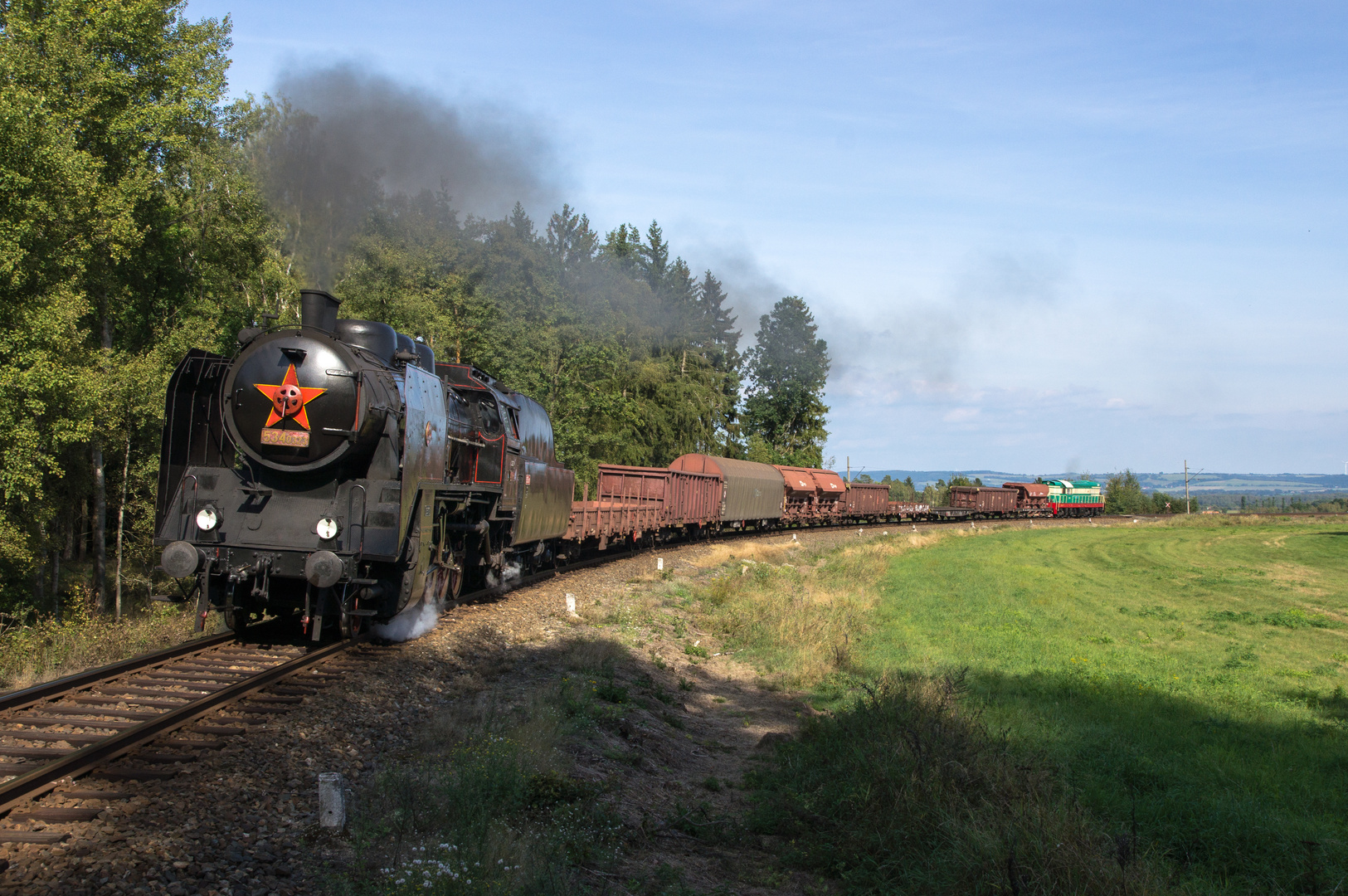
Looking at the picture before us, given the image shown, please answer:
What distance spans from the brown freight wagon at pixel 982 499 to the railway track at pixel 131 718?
63.3 metres

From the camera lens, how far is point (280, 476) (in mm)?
9367

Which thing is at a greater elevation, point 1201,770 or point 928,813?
point 928,813

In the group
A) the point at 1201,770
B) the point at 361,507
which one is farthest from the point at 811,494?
the point at 361,507

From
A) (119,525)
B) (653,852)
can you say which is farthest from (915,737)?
(119,525)

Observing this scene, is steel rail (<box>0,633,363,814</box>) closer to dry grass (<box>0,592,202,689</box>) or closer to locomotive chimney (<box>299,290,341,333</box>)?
dry grass (<box>0,592,202,689</box>)

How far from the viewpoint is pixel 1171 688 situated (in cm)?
1335

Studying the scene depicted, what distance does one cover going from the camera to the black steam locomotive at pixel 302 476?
9.07 meters

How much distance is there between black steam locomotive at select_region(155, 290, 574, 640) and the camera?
29.8ft

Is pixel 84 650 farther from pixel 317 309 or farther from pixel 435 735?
pixel 435 735

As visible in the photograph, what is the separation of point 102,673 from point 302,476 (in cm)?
264

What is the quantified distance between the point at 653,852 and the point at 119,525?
2401 centimetres

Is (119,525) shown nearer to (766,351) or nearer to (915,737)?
(915,737)

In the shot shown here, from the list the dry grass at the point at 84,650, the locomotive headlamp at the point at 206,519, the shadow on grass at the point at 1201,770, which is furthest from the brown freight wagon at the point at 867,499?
the locomotive headlamp at the point at 206,519

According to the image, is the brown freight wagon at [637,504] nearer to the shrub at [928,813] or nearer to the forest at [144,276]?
the forest at [144,276]
